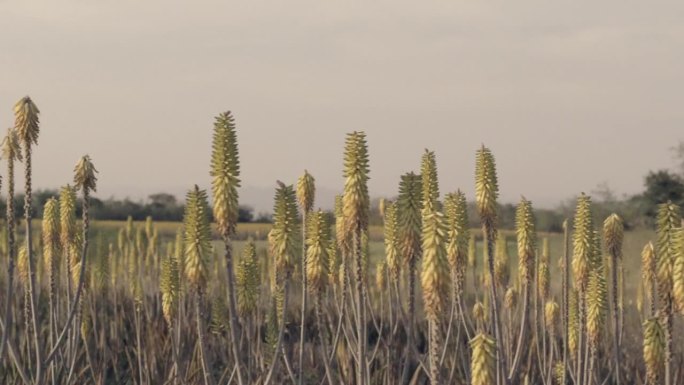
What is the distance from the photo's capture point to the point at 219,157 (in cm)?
574

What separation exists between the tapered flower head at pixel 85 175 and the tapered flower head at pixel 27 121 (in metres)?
0.43

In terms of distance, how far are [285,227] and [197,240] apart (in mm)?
626

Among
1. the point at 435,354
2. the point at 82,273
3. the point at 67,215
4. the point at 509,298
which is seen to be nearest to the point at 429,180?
the point at 435,354

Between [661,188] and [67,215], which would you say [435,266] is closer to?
[67,215]

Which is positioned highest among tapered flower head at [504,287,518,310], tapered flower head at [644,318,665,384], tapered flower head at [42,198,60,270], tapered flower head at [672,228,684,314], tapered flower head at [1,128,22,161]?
tapered flower head at [1,128,22,161]

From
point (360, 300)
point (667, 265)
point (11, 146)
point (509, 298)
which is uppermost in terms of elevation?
point (11, 146)

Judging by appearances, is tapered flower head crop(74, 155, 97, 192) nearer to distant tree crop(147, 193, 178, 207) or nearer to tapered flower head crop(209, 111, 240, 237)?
tapered flower head crop(209, 111, 240, 237)

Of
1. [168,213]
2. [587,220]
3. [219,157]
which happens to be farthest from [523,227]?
[168,213]

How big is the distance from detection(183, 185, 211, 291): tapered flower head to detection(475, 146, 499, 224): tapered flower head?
215 centimetres

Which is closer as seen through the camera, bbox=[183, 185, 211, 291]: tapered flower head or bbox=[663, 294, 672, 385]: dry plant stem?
bbox=[663, 294, 672, 385]: dry plant stem

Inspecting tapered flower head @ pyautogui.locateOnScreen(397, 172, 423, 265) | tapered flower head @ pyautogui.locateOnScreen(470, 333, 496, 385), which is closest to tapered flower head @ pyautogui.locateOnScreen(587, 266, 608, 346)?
tapered flower head @ pyautogui.locateOnScreen(397, 172, 423, 265)

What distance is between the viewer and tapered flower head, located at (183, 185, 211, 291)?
5.77 metres

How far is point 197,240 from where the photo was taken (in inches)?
232

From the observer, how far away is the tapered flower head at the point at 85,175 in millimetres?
6988
